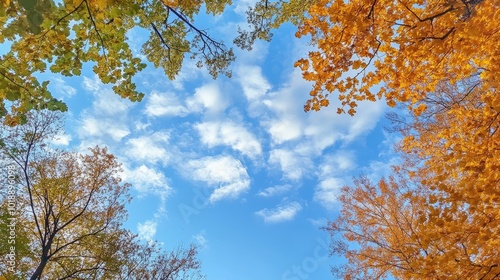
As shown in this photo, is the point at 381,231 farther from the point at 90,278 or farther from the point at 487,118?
the point at 90,278

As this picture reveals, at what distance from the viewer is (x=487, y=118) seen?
→ 386 centimetres

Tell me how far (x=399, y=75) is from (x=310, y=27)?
1470mm

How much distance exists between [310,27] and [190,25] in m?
3.73

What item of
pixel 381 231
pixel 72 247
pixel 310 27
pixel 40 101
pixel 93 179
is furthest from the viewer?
pixel 93 179

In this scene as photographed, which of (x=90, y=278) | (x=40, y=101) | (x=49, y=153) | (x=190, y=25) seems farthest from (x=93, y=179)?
(x=40, y=101)

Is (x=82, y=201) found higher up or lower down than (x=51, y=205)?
higher up

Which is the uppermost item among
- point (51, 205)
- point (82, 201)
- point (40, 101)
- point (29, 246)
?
point (82, 201)

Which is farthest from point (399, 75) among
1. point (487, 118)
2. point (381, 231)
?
point (381, 231)

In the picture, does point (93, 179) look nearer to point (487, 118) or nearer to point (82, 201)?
point (82, 201)

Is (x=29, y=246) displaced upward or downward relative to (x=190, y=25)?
downward

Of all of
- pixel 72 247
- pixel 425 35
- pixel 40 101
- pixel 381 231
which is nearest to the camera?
pixel 40 101

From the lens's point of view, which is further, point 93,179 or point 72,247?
point 93,179

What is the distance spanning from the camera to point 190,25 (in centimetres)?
696

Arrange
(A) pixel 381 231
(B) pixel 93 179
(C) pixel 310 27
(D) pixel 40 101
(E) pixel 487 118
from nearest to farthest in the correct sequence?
(D) pixel 40 101 → (E) pixel 487 118 → (C) pixel 310 27 → (A) pixel 381 231 → (B) pixel 93 179
